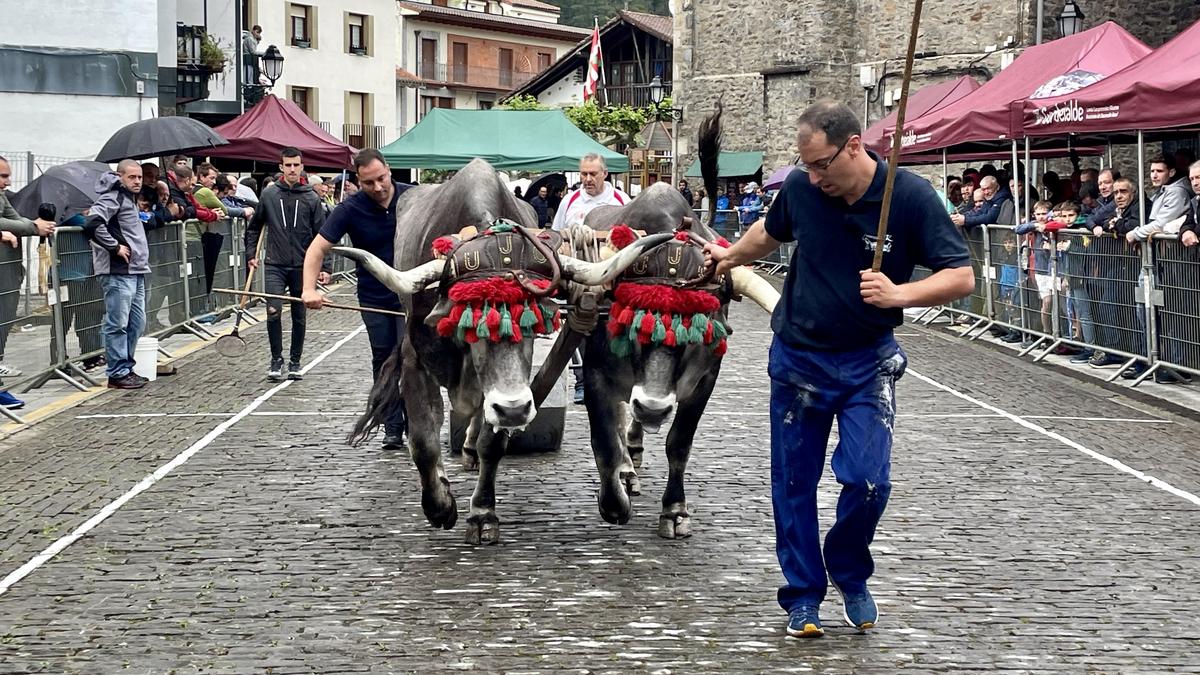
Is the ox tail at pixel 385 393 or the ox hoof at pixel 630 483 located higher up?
the ox tail at pixel 385 393

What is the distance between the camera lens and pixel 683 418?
808 cm

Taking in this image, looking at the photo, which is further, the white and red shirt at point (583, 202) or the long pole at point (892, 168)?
the white and red shirt at point (583, 202)

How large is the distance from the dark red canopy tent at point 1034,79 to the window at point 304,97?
45.7 m

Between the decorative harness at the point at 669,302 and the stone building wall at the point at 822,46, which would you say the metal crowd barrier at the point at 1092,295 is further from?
the stone building wall at the point at 822,46

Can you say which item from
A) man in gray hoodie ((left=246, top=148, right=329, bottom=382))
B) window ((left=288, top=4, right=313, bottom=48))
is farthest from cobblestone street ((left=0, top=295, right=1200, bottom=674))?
window ((left=288, top=4, right=313, bottom=48))

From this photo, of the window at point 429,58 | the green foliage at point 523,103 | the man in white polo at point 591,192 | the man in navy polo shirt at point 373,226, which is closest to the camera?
the man in navy polo shirt at point 373,226

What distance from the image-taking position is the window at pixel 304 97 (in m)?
63.7

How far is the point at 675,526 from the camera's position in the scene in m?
7.99

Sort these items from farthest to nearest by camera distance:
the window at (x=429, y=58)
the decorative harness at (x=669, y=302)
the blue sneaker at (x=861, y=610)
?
the window at (x=429, y=58) < the decorative harness at (x=669, y=302) < the blue sneaker at (x=861, y=610)

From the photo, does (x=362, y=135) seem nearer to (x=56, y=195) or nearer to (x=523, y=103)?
(x=523, y=103)

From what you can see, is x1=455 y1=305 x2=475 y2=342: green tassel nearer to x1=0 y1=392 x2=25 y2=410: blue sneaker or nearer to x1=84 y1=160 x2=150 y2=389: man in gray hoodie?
x1=0 y1=392 x2=25 y2=410: blue sneaker

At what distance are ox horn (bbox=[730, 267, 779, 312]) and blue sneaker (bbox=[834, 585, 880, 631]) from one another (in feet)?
5.67

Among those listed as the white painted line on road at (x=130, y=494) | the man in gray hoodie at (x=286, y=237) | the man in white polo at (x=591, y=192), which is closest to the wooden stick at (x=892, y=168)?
the white painted line on road at (x=130, y=494)

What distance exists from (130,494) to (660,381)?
3.45 metres
